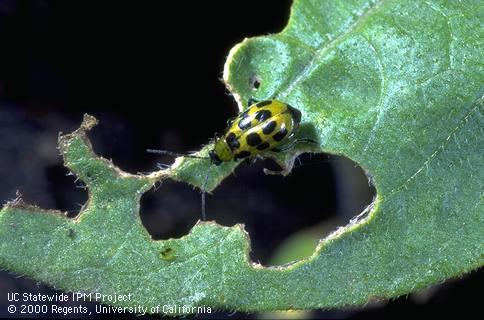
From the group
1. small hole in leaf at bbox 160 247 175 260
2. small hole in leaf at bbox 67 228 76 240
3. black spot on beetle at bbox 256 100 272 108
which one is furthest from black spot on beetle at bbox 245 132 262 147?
small hole in leaf at bbox 67 228 76 240

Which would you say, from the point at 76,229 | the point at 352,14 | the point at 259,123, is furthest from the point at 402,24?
the point at 76,229

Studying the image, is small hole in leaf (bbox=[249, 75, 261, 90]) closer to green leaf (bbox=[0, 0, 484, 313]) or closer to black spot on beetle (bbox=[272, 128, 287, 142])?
green leaf (bbox=[0, 0, 484, 313])

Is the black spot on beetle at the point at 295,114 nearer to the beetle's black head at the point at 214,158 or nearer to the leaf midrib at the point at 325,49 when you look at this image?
the leaf midrib at the point at 325,49

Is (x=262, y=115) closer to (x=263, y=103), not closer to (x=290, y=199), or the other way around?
(x=263, y=103)

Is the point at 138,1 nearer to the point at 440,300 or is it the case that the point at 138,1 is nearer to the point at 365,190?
the point at 365,190

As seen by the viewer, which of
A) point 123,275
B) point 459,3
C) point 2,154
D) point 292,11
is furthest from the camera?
point 2,154

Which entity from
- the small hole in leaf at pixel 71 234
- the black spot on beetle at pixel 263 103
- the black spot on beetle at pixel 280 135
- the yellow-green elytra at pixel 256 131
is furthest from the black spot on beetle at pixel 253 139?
the small hole in leaf at pixel 71 234

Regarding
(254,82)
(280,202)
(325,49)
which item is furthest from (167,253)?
(280,202)

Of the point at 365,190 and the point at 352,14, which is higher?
the point at 352,14
